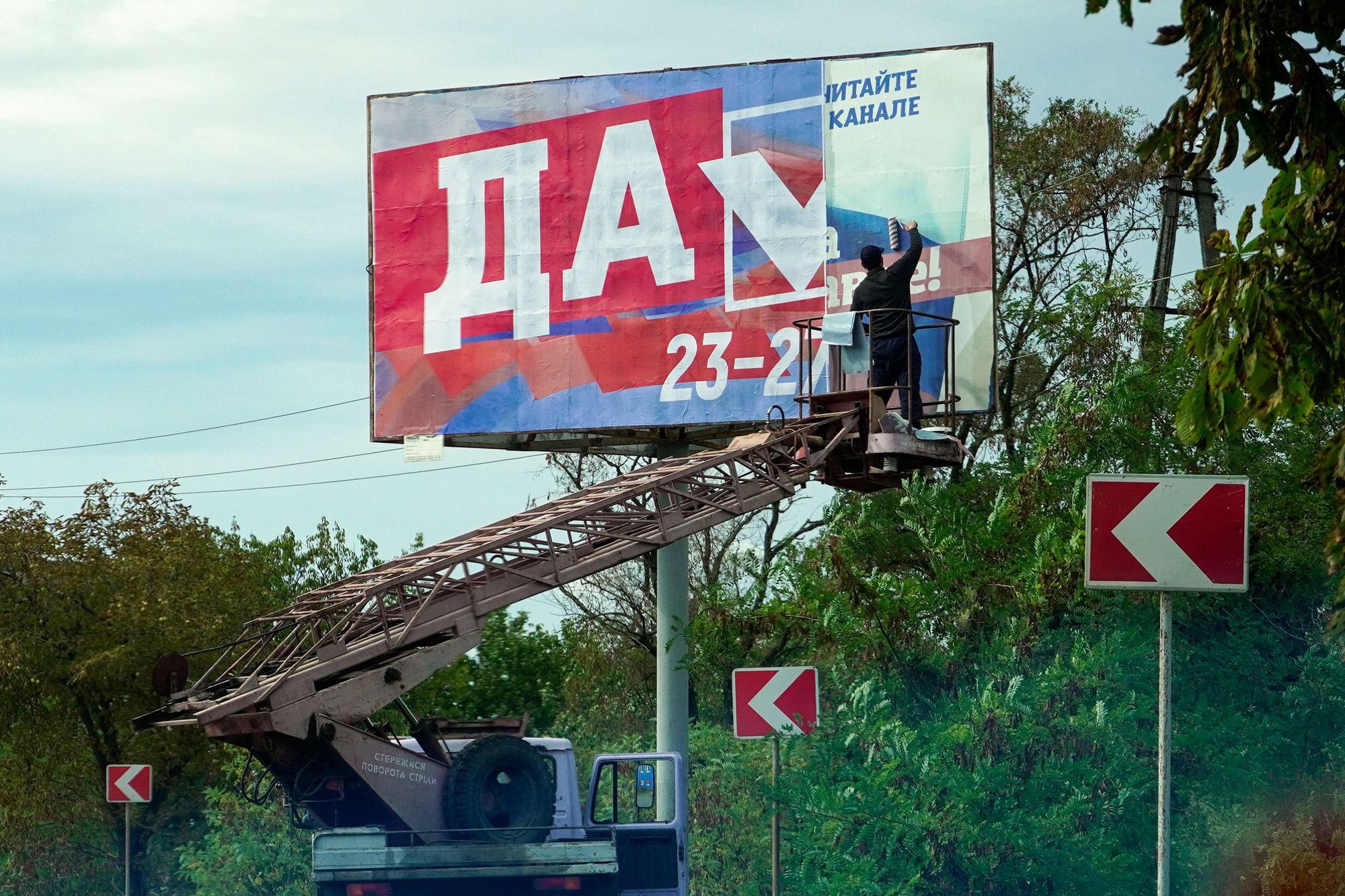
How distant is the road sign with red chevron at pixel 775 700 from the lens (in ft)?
49.0

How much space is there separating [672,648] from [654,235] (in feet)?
17.6

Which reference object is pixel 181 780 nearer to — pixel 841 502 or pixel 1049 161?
pixel 841 502

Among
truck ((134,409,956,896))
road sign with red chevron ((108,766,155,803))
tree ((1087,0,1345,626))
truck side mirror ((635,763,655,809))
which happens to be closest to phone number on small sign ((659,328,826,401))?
truck ((134,409,956,896))

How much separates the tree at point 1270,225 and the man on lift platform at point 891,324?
9.66 m

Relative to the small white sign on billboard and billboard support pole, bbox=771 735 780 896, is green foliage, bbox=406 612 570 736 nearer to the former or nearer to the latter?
the small white sign on billboard

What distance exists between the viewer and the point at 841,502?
21.7 m

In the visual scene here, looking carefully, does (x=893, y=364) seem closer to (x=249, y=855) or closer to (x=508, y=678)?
(x=249, y=855)

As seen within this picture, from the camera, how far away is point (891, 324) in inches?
708

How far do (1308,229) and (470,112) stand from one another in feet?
59.1

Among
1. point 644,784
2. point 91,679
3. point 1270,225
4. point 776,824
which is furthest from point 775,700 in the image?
point 91,679

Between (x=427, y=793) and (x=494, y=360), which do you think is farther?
(x=494, y=360)

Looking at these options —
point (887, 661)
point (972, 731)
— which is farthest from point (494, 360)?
point (972, 731)

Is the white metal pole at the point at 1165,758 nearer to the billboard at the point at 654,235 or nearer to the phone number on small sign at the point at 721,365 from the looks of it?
the billboard at the point at 654,235

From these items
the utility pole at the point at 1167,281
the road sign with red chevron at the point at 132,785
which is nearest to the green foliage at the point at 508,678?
the road sign with red chevron at the point at 132,785
